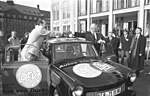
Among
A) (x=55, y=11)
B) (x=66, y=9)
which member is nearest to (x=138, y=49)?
(x=66, y=9)

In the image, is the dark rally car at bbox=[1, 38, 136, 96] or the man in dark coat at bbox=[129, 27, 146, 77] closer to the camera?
the dark rally car at bbox=[1, 38, 136, 96]

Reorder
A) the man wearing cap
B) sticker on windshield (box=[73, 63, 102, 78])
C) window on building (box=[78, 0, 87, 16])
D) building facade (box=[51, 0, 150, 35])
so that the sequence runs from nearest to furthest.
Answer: sticker on windshield (box=[73, 63, 102, 78]) < the man wearing cap < building facade (box=[51, 0, 150, 35]) < window on building (box=[78, 0, 87, 16])

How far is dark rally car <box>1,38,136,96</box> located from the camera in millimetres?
3195

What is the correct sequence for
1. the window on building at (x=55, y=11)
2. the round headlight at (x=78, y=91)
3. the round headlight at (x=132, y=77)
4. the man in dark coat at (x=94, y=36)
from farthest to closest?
the window on building at (x=55, y=11) < the man in dark coat at (x=94, y=36) < the round headlight at (x=132, y=77) < the round headlight at (x=78, y=91)

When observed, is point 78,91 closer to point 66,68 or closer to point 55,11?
point 66,68

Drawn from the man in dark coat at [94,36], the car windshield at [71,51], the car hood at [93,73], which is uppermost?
the man in dark coat at [94,36]

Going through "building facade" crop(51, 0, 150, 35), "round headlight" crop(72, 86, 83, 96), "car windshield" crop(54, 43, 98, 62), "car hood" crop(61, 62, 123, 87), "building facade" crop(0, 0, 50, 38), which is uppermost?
"building facade" crop(0, 0, 50, 38)

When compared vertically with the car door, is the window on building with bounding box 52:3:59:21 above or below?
above

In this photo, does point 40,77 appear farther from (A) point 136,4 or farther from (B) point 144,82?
(A) point 136,4

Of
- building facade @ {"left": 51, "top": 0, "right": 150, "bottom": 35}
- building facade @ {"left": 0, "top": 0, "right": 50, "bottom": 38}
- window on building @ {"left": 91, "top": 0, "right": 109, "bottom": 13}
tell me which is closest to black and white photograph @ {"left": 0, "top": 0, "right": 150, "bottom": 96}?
building facade @ {"left": 51, "top": 0, "right": 150, "bottom": 35}

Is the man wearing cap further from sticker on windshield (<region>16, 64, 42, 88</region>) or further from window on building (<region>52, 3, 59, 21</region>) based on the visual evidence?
window on building (<region>52, 3, 59, 21</region>)

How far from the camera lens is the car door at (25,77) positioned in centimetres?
395

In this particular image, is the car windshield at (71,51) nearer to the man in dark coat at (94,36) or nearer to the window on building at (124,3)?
the man in dark coat at (94,36)

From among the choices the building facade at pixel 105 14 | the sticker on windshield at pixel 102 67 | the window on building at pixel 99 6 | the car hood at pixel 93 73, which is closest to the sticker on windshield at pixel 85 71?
the car hood at pixel 93 73
